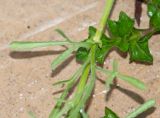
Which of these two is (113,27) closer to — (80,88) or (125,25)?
(125,25)

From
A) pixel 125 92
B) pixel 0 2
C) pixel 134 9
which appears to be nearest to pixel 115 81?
pixel 125 92

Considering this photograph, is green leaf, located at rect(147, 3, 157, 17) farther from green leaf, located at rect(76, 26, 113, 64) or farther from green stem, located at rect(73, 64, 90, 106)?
green stem, located at rect(73, 64, 90, 106)

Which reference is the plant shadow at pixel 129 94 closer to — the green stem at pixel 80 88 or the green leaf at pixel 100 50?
the green leaf at pixel 100 50

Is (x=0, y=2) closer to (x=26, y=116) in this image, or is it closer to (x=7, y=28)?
(x=7, y=28)

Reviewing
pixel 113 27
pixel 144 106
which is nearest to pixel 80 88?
pixel 144 106

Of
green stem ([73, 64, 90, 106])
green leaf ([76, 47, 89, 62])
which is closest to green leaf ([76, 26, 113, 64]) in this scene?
green leaf ([76, 47, 89, 62])
